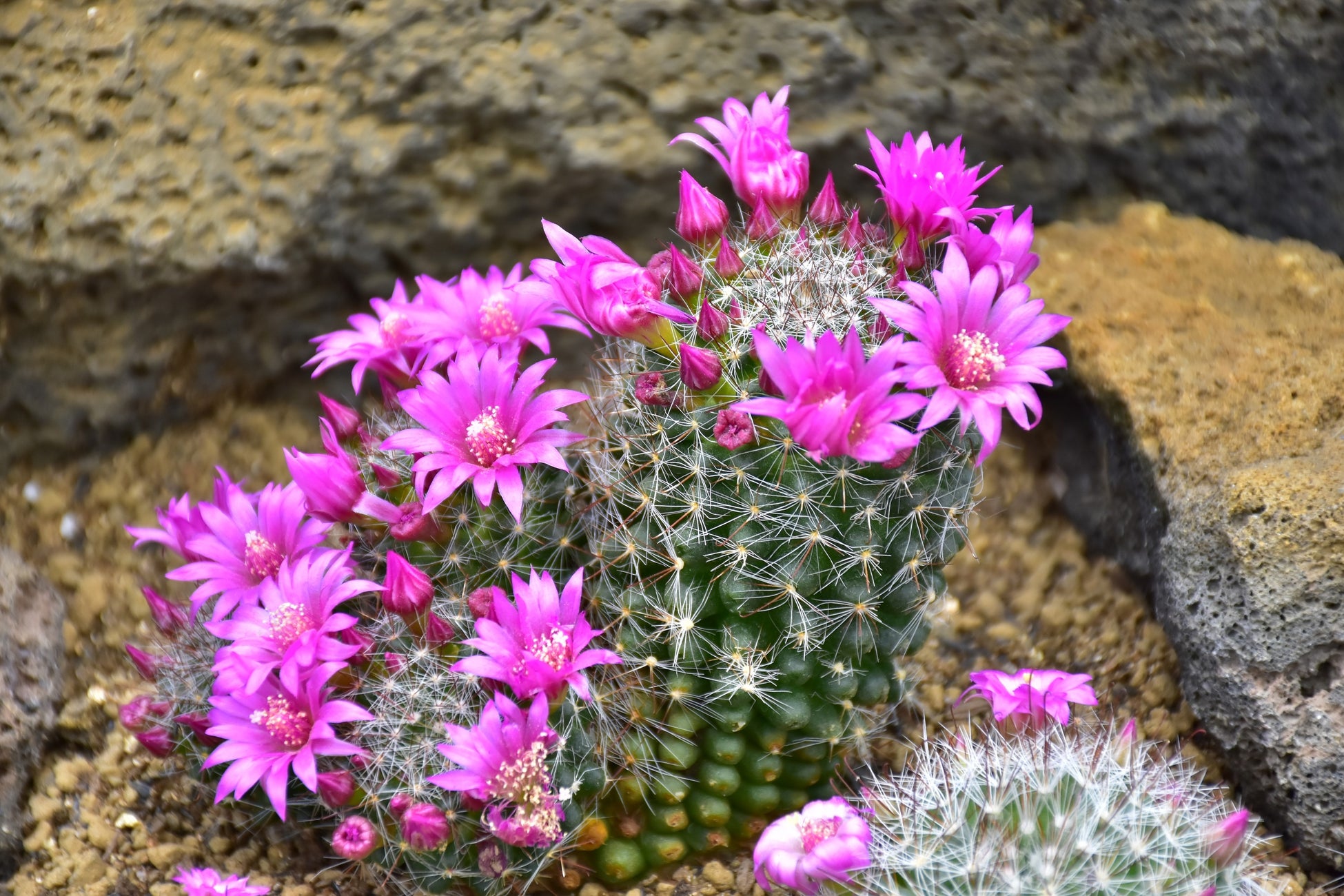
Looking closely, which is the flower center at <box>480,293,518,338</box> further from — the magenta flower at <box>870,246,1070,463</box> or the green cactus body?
the magenta flower at <box>870,246,1070,463</box>

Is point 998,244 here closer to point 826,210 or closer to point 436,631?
point 826,210

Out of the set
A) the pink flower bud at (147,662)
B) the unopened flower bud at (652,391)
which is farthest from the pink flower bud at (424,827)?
the unopened flower bud at (652,391)

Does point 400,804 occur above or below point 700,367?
below

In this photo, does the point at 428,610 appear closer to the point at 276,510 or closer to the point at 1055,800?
the point at 276,510

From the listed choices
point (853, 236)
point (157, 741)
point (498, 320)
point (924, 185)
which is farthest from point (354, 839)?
point (924, 185)

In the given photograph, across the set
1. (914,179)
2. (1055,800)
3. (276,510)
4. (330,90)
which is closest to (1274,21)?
(914,179)
